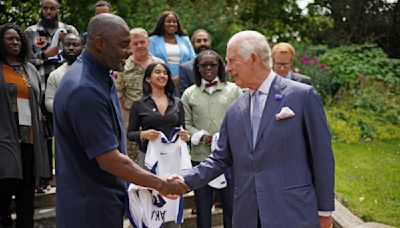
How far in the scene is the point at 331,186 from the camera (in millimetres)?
3584

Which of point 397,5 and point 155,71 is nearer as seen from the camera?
point 155,71

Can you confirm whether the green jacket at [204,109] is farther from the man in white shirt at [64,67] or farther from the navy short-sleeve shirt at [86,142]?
the navy short-sleeve shirt at [86,142]

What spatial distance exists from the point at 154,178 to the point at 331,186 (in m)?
1.17

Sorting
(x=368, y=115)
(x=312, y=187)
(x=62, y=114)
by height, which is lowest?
(x=368, y=115)

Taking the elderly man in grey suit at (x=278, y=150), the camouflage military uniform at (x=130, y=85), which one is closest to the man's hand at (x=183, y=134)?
the camouflage military uniform at (x=130, y=85)

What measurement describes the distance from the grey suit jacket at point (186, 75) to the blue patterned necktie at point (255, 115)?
2.78 meters

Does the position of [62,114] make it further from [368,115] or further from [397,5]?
[397,5]

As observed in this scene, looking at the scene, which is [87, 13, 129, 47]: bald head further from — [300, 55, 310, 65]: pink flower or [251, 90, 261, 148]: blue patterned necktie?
[300, 55, 310, 65]: pink flower

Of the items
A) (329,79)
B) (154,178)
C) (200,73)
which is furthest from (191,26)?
(154,178)

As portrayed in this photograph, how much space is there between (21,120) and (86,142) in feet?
8.43

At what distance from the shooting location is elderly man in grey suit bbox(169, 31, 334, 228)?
3537mm

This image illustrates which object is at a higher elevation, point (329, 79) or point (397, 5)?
point (397, 5)

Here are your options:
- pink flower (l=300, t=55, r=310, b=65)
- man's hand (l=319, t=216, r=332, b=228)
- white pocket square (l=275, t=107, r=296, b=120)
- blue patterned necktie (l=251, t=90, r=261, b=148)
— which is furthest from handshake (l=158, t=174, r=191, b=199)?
pink flower (l=300, t=55, r=310, b=65)

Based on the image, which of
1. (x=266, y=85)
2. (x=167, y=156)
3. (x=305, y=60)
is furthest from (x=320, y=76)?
(x=266, y=85)
